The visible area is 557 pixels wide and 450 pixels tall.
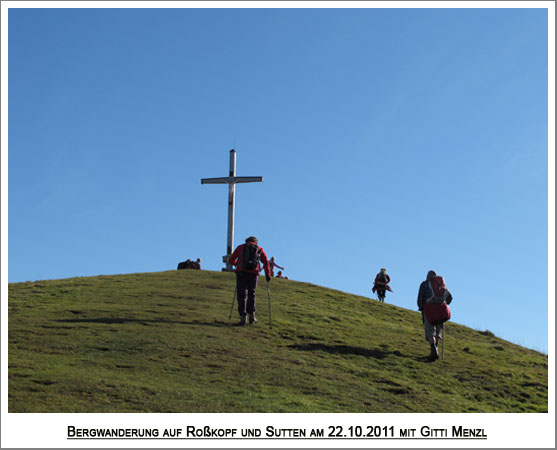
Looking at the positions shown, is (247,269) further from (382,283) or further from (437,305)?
(382,283)

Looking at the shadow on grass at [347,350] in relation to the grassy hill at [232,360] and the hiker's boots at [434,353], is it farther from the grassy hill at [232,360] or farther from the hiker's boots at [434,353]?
the hiker's boots at [434,353]

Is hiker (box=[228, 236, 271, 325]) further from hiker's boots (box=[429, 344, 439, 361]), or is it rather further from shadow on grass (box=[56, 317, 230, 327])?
hiker's boots (box=[429, 344, 439, 361])

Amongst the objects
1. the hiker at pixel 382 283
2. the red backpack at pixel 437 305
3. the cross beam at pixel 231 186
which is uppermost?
the cross beam at pixel 231 186

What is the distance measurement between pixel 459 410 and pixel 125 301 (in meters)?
12.4

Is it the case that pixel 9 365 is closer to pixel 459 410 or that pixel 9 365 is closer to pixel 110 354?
pixel 110 354

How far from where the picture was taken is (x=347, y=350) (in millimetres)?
17438

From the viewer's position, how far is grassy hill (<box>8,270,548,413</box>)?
11930 mm

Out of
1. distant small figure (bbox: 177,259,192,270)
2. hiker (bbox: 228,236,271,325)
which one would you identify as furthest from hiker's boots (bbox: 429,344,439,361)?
distant small figure (bbox: 177,259,192,270)

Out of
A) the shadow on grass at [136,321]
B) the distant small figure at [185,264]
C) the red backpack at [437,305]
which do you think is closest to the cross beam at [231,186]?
the distant small figure at [185,264]

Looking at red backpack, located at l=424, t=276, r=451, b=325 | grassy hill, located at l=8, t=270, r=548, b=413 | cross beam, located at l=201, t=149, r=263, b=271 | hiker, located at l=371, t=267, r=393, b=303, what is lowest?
grassy hill, located at l=8, t=270, r=548, b=413

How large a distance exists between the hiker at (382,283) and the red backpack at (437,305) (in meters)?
13.7

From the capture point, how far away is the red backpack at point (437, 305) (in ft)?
56.9

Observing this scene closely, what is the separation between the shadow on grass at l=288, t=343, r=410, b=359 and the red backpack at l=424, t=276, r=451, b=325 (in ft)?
4.06

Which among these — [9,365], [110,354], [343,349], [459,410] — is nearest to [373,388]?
[459,410]
